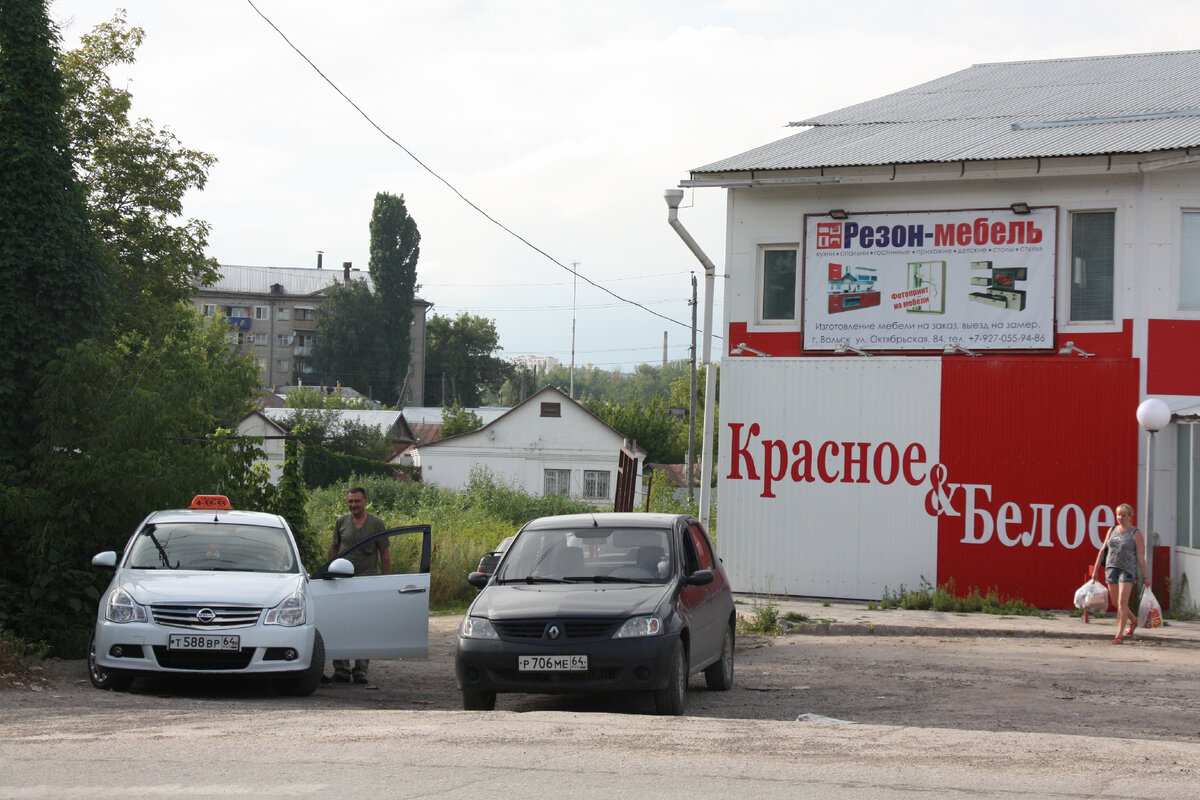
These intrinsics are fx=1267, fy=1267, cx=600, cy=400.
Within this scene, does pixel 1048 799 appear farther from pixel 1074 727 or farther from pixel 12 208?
pixel 12 208

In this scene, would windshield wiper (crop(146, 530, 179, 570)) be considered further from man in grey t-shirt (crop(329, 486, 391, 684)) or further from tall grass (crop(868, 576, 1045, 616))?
tall grass (crop(868, 576, 1045, 616))

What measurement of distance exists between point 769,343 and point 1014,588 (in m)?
5.28

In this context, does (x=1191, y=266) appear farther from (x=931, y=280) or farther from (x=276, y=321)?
(x=276, y=321)

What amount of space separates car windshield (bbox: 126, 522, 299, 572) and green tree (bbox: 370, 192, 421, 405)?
276 feet

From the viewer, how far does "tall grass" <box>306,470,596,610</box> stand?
71.7 ft

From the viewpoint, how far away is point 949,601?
17875mm

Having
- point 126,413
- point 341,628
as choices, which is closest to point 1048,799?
point 341,628

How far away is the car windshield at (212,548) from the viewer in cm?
1122

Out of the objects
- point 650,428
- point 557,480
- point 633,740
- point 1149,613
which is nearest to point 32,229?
point 633,740

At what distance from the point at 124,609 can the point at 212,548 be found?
135cm

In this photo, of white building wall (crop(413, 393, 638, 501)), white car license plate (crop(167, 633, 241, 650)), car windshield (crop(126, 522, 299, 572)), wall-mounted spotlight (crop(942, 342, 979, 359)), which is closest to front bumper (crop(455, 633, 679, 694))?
white car license plate (crop(167, 633, 241, 650))

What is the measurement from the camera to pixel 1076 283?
61.4 feet

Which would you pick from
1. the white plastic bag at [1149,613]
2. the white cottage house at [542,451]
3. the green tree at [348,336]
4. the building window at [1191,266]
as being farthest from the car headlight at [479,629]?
the green tree at [348,336]

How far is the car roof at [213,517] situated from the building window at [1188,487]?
12244 mm
